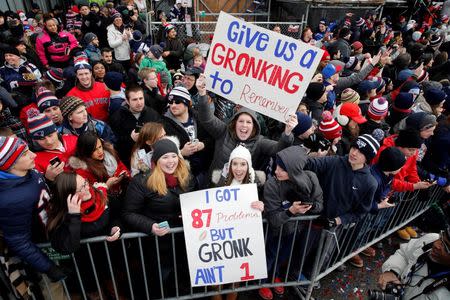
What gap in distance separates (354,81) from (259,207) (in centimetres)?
449

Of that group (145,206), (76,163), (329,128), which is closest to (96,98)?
(76,163)

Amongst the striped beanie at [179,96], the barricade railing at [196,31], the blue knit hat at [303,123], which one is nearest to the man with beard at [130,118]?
the striped beanie at [179,96]

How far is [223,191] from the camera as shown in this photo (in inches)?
113

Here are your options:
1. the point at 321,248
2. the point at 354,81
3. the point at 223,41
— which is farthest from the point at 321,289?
the point at 354,81

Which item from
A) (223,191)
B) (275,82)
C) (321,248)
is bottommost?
(321,248)

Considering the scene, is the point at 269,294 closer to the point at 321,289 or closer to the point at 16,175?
the point at 321,289

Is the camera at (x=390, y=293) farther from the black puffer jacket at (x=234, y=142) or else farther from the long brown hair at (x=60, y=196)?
the long brown hair at (x=60, y=196)

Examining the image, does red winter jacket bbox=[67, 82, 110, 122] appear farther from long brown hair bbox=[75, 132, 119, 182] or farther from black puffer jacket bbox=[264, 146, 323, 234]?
black puffer jacket bbox=[264, 146, 323, 234]

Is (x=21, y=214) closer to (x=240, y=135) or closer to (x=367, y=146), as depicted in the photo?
(x=240, y=135)

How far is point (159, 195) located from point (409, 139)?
122 inches

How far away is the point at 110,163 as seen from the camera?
3.46 meters

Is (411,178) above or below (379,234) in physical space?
above

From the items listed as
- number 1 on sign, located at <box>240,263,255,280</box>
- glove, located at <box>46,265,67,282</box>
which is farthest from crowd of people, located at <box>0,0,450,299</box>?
number 1 on sign, located at <box>240,263,255,280</box>

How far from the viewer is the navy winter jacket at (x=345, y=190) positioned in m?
3.26
